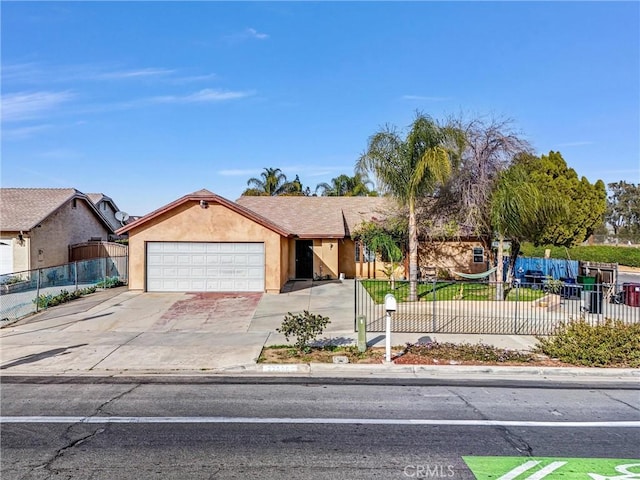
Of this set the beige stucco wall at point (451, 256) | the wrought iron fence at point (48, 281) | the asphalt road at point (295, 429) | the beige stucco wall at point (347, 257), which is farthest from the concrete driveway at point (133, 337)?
the beige stucco wall at point (451, 256)

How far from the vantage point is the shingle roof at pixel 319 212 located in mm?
26156

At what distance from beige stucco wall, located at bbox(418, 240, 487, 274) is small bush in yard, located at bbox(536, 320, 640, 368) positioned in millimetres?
15388

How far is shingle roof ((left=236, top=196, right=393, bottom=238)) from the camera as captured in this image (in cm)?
2616

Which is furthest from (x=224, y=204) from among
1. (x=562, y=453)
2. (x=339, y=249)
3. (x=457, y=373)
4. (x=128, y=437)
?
(x=562, y=453)

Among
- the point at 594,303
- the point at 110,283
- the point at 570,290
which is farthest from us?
the point at 110,283

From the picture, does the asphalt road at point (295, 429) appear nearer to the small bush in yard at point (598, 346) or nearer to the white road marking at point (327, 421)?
the white road marking at point (327, 421)

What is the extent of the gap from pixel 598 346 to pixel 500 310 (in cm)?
570

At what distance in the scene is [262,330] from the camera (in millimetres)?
13453

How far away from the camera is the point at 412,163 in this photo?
19094mm

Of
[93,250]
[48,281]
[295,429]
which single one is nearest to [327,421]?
[295,429]

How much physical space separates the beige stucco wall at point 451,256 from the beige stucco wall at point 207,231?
9333 mm

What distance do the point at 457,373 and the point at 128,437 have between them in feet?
21.1

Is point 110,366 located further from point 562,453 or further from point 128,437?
point 562,453

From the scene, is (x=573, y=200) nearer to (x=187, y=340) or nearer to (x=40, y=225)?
(x=187, y=340)
